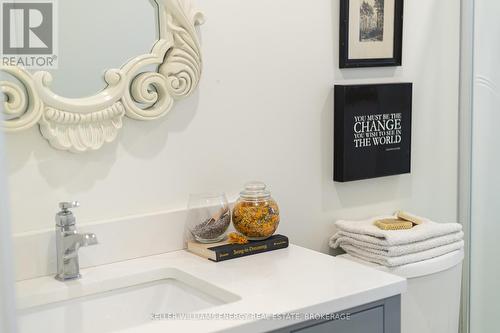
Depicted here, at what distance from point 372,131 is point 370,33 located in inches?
11.3

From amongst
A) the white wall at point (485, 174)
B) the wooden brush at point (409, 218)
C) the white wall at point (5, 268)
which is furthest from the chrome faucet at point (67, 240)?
the white wall at point (485, 174)

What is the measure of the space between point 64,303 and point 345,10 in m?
1.10

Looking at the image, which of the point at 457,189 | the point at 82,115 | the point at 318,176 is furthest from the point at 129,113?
the point at 457,189

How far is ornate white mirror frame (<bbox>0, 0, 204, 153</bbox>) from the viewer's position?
1.47 metres

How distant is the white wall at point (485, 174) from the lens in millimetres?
2150

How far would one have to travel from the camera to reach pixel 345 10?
197 centimetres

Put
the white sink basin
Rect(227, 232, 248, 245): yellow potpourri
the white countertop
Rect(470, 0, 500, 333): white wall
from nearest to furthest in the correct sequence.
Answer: the white countertop
the white sink basin
Rect(227, 232, 248, 245): yellow potpourri
Rect(470, 0, 500, 333): white wall

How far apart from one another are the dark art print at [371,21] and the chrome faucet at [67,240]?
995 millimetres

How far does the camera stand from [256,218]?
5.65 feet

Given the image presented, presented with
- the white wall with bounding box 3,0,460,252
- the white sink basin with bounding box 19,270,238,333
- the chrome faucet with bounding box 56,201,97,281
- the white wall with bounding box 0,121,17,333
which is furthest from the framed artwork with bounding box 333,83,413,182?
the white wall with bounding box 0,121,17,333

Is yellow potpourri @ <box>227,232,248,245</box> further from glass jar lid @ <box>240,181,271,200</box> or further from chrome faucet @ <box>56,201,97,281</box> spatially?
chrome faucet @ <box>56,201,97,281</box>

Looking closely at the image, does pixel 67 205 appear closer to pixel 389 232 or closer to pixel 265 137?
pixel 265 137

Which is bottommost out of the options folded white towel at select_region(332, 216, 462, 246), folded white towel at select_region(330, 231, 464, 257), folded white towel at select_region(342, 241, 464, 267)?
folded white towel at select_region(342, 241, 464, 267)

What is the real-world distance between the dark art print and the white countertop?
705 millimetres
